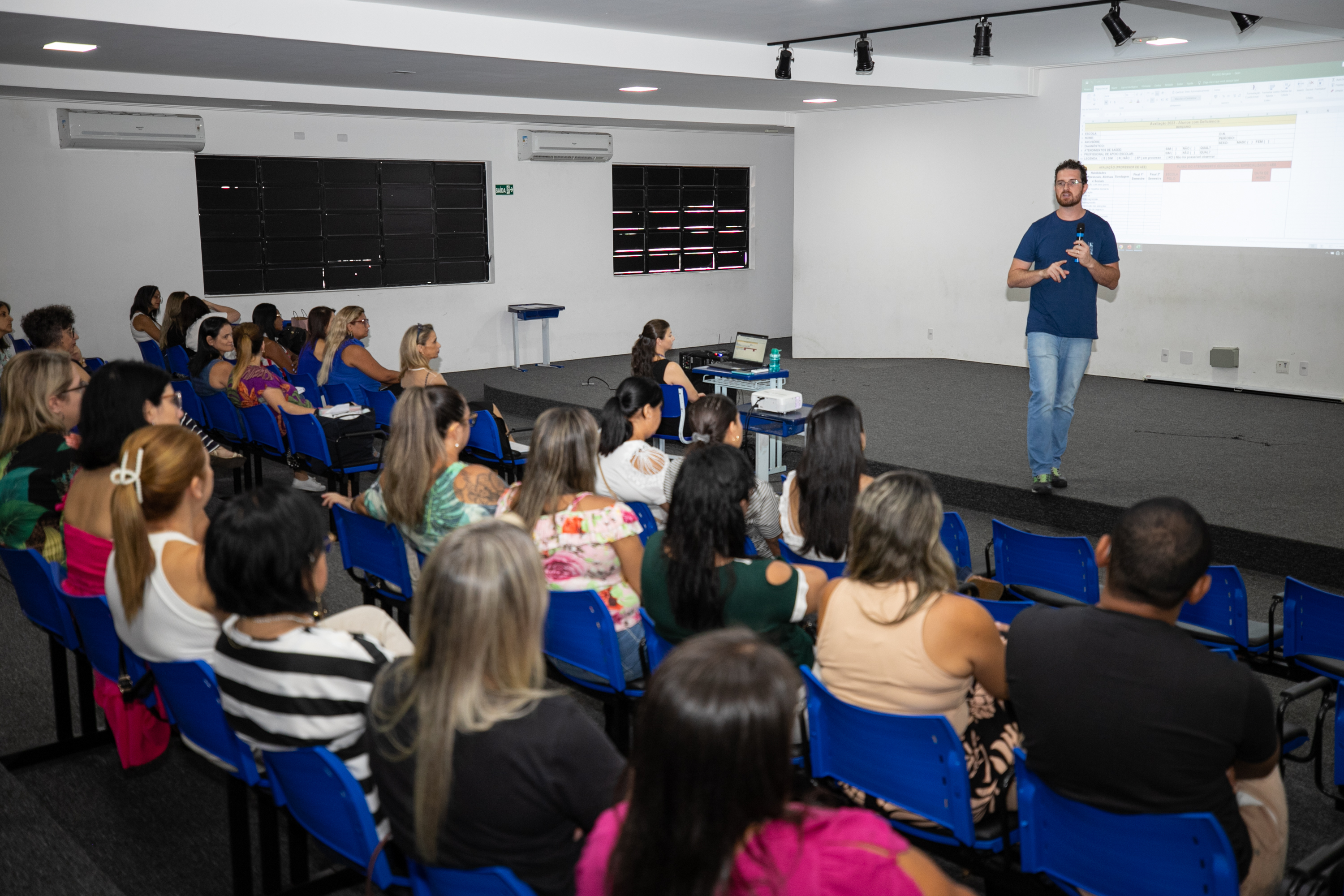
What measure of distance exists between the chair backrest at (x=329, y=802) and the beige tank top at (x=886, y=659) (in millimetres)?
1050

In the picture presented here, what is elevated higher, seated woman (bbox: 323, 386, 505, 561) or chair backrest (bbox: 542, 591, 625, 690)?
seated woman (bbox: 323, 386, 505, 561)

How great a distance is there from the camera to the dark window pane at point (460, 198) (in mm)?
11555

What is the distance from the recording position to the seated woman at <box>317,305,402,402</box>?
700 centimetres

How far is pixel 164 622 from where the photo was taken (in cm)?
258

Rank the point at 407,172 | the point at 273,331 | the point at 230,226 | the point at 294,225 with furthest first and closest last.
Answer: the point at 407,172
the point at 294,225
the point at 230,226
the point at 273,331

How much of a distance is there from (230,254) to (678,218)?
18.8 ft

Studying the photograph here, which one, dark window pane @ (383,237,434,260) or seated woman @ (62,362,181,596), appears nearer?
seated woman @ (62,362,181,596)

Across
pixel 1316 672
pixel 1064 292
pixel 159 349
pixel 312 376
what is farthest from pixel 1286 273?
pixel 159 349

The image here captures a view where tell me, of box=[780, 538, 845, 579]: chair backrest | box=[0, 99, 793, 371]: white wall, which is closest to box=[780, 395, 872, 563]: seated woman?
box=[780, 538, 845, 579]: chair backrest

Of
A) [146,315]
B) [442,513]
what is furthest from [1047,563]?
[146,315]

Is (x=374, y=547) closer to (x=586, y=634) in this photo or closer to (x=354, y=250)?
(x=586, y=634)

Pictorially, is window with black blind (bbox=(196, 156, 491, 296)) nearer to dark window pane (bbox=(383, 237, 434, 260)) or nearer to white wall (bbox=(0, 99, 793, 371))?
dark window pane (bbox=(383, 237, 434, 260))

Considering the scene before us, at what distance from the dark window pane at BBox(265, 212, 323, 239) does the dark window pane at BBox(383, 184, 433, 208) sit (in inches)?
30.6

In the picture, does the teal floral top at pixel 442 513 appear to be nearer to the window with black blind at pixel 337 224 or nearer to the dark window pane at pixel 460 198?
the window with black blind at pixel 337 224
